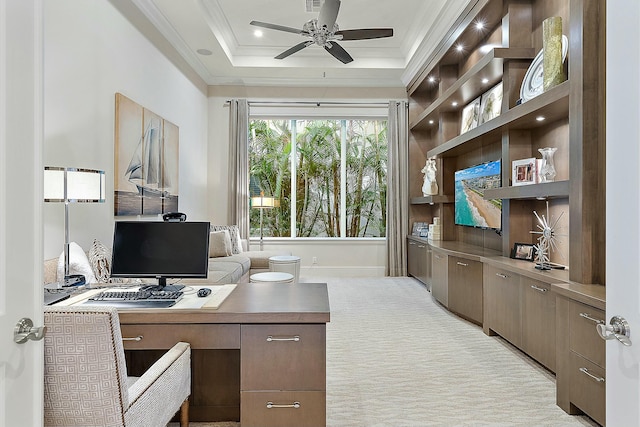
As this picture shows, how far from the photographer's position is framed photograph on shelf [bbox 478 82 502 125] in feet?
13.2

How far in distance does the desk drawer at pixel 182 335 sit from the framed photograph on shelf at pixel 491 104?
3412 millimetres

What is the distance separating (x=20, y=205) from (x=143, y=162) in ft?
11.0

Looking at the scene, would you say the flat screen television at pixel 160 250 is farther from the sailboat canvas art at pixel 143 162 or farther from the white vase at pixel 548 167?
the white vase at pixel 548 167

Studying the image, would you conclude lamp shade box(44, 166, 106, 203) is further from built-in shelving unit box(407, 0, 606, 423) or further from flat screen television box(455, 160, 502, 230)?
flat screen television box(455, 160, 502, 230)

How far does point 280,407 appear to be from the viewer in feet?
5.85

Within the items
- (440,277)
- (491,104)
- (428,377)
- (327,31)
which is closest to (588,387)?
(428,377)

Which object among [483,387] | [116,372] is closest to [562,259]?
[483,387]

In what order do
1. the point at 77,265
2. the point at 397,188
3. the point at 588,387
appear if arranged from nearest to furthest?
the point at 588,387, the point at 77,265, the point at 397,188

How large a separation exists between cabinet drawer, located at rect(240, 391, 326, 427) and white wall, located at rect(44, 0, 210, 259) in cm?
191

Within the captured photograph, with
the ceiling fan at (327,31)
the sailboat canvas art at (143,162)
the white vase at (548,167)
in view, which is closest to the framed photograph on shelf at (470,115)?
the ceiling fan at (327,31)

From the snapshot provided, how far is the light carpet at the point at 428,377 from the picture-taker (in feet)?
7.33

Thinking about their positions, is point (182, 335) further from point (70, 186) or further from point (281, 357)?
point (70, 186)

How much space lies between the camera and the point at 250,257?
5.49 metres

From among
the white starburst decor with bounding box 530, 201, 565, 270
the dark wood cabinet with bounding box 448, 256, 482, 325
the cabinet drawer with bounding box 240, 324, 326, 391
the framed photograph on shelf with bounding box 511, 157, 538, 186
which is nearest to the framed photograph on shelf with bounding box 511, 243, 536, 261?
the white starburst decor with bounding box 530, 201, 565, 270
